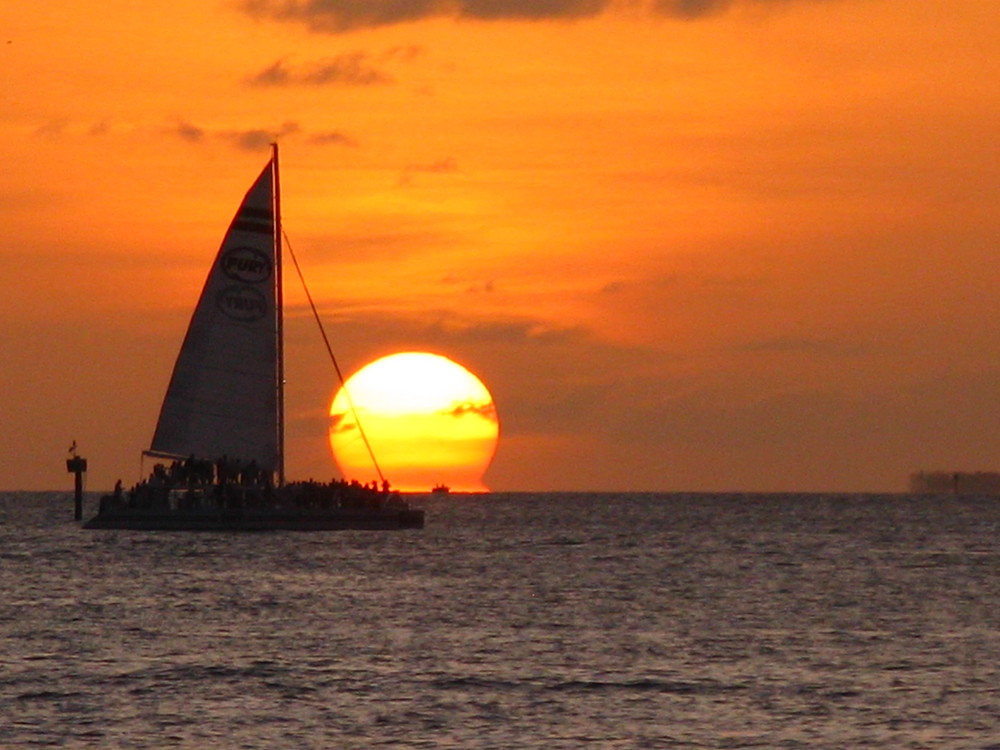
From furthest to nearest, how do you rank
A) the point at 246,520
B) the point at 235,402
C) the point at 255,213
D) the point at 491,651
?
the point at 255,213 < the point at 235,402 < the point at 246,520 < the point at 491,651

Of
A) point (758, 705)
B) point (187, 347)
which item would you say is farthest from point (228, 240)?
point (758, 705)

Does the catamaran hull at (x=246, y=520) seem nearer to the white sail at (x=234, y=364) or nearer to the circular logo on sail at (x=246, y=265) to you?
the white sail at (x=234, y=364)

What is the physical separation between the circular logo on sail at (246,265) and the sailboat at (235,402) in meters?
0.05

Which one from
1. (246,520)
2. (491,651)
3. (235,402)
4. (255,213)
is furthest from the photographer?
(255,213)

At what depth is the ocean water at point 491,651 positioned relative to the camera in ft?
121

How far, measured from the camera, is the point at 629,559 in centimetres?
9244

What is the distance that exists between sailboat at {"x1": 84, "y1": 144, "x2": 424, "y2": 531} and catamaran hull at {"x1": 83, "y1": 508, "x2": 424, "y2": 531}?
0.11m

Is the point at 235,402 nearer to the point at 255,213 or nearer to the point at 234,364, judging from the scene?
the point at 234,364

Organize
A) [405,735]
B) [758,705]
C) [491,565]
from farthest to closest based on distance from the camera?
[491,565] < [758,705] < [405,735]

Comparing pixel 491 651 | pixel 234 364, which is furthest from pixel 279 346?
pixel 491 651

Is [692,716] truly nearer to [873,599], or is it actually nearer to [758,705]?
[758,705]

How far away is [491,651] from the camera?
160ft

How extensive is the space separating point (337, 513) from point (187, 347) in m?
12.3

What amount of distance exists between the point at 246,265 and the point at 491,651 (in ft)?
162
